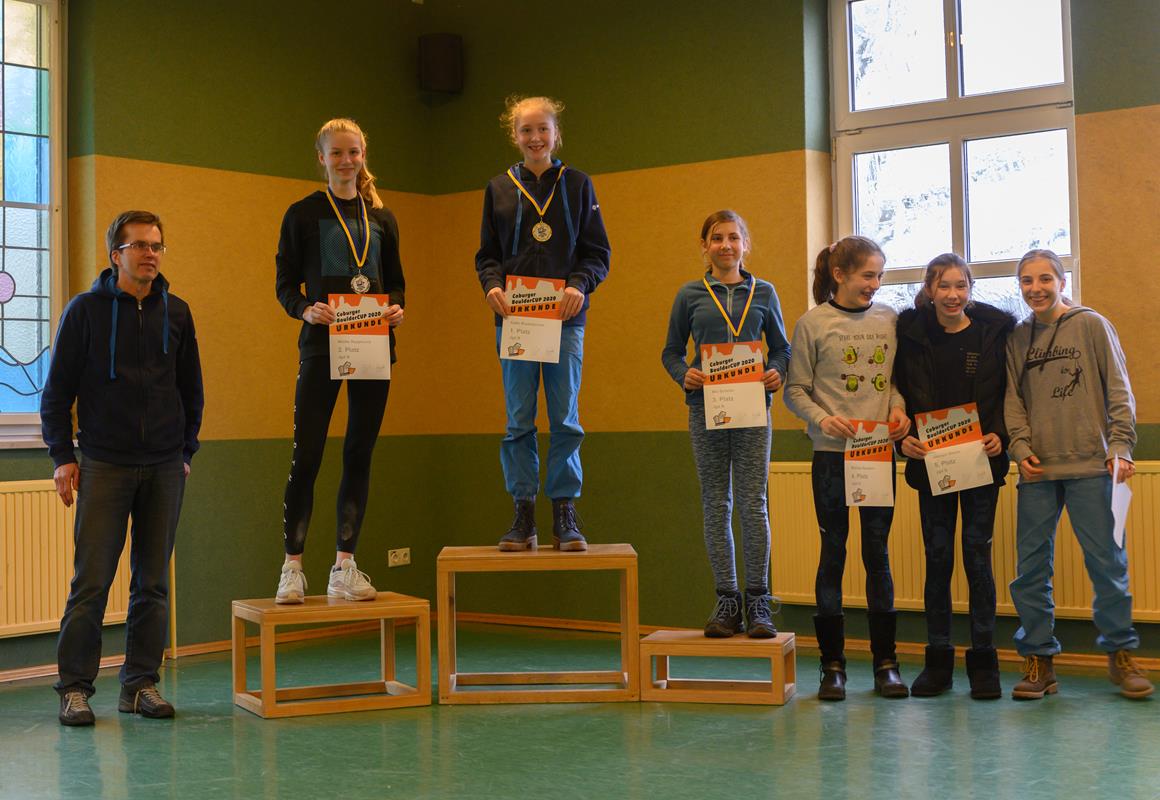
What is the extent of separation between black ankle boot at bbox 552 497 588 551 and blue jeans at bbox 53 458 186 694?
1219 mm

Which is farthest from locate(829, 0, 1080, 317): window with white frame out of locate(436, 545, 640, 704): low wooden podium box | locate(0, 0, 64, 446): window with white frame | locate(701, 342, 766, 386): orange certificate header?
locate(0, 0, 64, 446): window with white frame

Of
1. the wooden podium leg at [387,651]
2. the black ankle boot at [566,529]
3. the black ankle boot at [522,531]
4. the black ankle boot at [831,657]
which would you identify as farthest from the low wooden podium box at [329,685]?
the black ankle boot at [831,657]

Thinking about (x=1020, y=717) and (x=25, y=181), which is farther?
(x=25, y=181)

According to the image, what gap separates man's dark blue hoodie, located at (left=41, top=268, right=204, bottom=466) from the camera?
149 inches

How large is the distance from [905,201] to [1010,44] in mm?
733

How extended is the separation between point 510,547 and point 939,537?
1.40 metres

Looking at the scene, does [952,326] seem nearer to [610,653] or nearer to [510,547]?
[510,547]

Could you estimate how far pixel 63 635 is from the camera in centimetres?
380

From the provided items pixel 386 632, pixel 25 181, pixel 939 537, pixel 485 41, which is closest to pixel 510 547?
pixel 386 632

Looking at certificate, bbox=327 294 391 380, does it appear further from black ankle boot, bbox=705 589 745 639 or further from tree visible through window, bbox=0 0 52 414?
tree visible through window, bbox=0 0 52 414

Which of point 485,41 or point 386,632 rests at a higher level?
point 485,41

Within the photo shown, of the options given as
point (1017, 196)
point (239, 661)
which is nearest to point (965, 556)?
point (1017, 196)

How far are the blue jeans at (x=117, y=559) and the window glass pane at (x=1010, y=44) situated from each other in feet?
11.4

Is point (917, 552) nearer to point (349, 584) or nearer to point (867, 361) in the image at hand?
point (867, 361)
